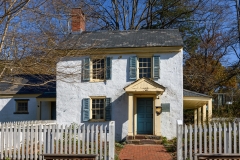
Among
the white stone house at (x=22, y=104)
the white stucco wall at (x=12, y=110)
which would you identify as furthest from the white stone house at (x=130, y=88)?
the white stucco wall at (x=12, y=110)

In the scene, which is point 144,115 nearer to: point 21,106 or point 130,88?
point 130,88

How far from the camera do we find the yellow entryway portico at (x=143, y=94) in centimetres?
1617

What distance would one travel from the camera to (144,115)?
56.5ft

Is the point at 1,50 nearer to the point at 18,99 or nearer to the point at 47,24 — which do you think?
the point at 47,24

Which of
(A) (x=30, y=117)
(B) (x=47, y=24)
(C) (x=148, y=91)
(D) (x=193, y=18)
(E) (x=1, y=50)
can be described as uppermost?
(D) (x=193, y=18)

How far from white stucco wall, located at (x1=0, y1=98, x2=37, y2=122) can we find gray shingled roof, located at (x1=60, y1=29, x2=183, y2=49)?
7842 mm

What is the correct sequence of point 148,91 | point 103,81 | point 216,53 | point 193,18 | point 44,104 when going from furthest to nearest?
point 216,53, point 193,18, point 44,104, point 103,81, point 148,91

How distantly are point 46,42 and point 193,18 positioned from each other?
22181 mm

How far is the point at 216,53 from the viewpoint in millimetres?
32781

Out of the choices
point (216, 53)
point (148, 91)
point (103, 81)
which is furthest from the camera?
point (216, 53)

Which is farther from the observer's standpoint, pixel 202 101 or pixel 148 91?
pixel 202 101

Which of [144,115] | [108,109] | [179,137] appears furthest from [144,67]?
[179,137]

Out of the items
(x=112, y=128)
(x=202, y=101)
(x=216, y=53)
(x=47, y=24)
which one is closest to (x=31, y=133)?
(x=112, y=128)

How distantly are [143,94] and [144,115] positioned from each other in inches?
44.9
